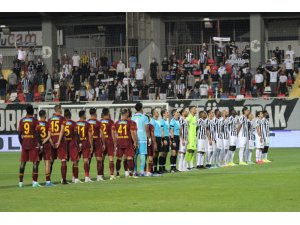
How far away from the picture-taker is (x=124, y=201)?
21812 millimetres

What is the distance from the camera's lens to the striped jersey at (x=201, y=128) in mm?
34969

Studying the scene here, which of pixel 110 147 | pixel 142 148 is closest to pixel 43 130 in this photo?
pixel 110 147

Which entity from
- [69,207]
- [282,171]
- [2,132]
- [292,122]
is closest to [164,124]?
[282,171]

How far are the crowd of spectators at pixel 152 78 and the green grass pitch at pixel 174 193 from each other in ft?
66.7

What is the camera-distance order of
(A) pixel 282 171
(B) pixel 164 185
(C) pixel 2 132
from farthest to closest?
(C) pixel 2 132 → (A) pixel 282 171 → (B) pixel 164 185

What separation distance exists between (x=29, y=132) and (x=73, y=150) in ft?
5.56

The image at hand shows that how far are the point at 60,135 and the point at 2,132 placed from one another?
2771 centimetres

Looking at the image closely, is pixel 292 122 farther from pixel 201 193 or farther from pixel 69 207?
pixel 69 207

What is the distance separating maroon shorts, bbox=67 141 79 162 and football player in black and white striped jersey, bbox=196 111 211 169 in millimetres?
8223

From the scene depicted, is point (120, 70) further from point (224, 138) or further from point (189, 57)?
point (224, 138)

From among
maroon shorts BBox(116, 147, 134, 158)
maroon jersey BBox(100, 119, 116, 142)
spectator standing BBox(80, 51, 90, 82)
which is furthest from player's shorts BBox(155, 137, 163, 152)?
spectator standing BBox(80, 51, 90, 82)

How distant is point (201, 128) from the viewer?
35.2 meters

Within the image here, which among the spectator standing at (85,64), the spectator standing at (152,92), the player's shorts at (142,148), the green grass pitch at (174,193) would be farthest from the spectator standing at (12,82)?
the player's shorts at (142,148)

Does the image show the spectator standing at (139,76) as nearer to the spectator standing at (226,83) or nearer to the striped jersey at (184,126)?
the spectator standing at (226,83)
